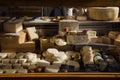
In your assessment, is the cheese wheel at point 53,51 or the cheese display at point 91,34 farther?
the cheese display at point 91,34

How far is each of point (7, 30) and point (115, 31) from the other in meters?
1.67

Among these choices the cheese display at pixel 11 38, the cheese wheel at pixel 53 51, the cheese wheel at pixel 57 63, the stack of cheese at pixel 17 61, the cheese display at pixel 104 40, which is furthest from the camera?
the cheese display at pixel 104 40

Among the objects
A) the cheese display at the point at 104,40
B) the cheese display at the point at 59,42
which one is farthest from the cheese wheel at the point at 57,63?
the cheese display at the point at 104,40

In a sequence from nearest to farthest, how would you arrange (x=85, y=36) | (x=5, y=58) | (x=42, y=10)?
(x=5, y=58) < (x=85, y=36) < (x=42, y=10)

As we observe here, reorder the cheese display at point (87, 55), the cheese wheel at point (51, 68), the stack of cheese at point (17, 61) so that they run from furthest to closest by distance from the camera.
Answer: the cheese display at point (87, 55) < the stack of cheese at point (17, 61) < the cheese wheel at point (51, 68)

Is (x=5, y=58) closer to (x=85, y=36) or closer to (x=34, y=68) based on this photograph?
(x=34, y=68)

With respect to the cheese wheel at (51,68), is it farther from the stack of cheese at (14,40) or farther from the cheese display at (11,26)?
the cheese display at (11,26)

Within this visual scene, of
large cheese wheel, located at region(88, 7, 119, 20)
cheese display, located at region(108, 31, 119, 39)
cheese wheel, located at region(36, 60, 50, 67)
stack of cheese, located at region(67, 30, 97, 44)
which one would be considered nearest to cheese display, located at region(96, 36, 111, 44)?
cheese display, located at region(108, 31, 119, 39)

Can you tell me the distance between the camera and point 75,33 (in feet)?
11.8

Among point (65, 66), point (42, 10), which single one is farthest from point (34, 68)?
point (42, 10)

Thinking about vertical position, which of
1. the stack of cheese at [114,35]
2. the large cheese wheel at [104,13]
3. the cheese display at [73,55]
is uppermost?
the large cheese wheel at [104,13]

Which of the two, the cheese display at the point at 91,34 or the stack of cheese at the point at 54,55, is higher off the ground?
the cheese display at the point at 91,34

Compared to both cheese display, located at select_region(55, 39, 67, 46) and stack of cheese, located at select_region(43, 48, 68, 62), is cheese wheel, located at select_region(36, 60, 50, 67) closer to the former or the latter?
stack of cheese, located at select_region(43, 48, 68, 62)

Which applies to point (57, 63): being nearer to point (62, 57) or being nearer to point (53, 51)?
point (62, 57)
